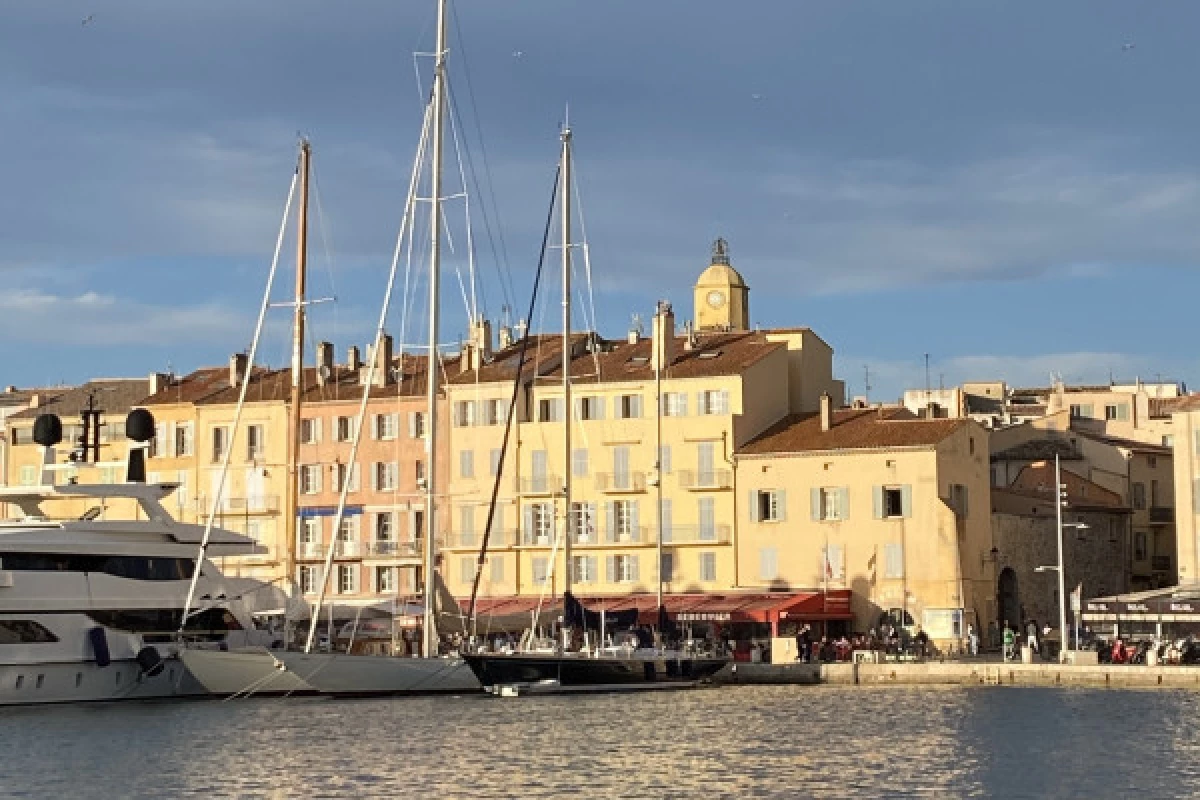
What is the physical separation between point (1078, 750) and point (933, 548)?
30985mm

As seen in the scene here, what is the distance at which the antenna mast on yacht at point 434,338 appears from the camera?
55281mm

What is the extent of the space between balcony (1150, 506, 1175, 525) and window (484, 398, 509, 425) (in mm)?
27074

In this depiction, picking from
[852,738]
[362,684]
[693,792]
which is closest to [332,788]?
[693,792]

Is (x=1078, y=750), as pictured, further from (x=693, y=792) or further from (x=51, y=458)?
(x=51, y=458)

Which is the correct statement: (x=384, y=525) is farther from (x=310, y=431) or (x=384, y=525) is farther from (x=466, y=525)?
Result: (x=310, y=431)

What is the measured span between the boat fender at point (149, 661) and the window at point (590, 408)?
83.2ft

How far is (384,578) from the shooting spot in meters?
82.4

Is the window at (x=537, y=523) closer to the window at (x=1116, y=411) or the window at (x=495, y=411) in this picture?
the window at (x=495, y=411)

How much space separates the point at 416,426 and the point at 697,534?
12.5m

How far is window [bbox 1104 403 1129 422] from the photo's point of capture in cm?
10956

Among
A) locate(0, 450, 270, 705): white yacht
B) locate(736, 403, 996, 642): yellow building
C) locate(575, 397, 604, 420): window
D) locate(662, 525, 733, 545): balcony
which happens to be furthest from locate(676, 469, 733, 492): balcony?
locate(0, 450, 270, 705): white yacht

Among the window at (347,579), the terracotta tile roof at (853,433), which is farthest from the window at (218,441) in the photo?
the terracotta tile roof at (853,433)

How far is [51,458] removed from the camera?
63.9m

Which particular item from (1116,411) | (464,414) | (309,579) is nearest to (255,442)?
(309,579)
